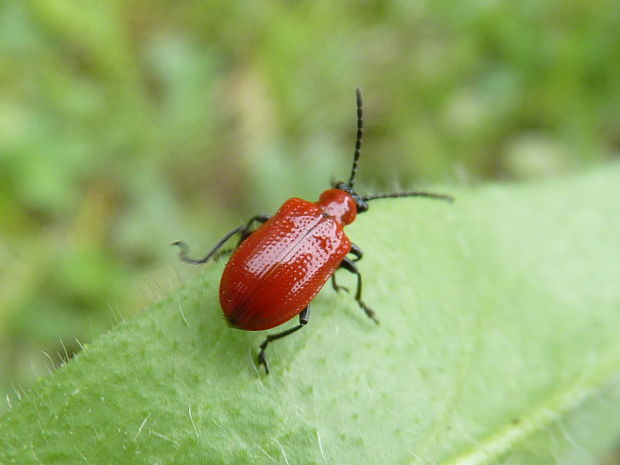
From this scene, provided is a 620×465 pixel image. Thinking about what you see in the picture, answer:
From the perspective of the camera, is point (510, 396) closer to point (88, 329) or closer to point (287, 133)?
point (88, 329)

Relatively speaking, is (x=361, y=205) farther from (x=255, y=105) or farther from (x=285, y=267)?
(x=255, y=105)

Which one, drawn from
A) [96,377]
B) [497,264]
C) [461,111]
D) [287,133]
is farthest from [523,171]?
[96,377]

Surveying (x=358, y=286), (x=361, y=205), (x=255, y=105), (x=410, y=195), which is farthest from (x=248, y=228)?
(x=255, y=105)

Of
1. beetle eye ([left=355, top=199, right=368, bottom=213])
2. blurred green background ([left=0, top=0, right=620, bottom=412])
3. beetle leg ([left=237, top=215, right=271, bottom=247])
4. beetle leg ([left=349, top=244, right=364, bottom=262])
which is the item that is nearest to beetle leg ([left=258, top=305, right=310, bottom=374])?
beetle leg ([left=349, top=244, right=364, bottom=262])

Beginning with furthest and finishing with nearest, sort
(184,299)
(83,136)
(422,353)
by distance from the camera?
(83,136) < (422,353) < (184,299)

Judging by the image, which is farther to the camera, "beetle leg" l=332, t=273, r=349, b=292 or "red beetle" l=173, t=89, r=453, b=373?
"beetle leg" l=332, t=273, r=349, b=292

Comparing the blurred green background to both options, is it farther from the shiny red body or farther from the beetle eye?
the shiny red body

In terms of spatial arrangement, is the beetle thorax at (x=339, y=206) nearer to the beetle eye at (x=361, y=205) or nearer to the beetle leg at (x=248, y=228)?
the beetle eye at (x=361, y=205)
